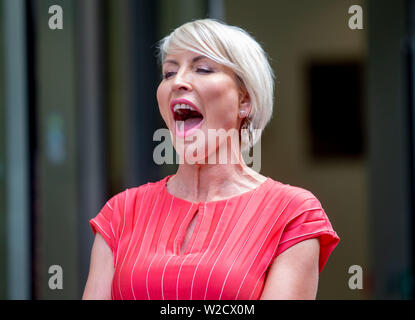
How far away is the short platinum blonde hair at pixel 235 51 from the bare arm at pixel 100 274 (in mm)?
571

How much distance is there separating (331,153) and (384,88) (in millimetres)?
606

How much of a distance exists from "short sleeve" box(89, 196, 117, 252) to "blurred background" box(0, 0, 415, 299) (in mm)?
1398

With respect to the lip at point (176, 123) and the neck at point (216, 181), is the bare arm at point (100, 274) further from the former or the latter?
the lip at point (176, 123)

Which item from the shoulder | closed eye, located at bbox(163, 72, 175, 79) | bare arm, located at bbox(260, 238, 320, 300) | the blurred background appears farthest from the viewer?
the blurred background

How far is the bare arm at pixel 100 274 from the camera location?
1.68 m

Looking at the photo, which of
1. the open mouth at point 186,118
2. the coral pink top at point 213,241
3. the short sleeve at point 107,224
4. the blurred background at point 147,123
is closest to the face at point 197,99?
the open mouth at point 186,118

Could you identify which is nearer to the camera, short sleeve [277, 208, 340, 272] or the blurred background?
short sleeve [277, 208, 340, 272]

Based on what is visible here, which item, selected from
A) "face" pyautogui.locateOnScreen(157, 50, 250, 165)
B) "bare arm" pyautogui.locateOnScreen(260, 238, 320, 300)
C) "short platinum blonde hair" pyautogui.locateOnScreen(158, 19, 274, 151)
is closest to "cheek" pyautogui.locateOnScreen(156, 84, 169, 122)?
"face" pyautogui.locateOnScreen(157, 50, 250, 165)

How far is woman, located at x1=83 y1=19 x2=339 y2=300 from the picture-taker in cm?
152

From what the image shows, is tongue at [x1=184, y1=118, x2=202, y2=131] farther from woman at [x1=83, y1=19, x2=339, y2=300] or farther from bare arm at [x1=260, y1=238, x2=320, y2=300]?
bare arm at [x1=260, y1=238, x2=320, y2=300]

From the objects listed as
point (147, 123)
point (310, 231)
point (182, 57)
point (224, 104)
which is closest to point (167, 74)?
point (182, 57)

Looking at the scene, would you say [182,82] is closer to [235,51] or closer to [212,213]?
[235,51]

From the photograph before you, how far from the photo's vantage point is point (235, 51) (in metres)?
1.63

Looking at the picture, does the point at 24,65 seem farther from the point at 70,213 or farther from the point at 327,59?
the point at 327,59
